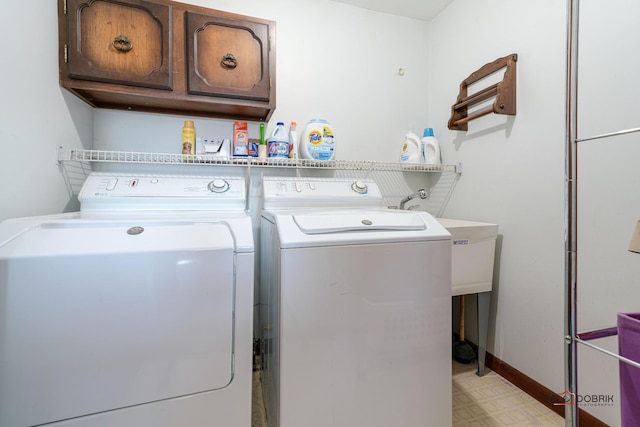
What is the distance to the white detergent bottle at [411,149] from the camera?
6.62 feet

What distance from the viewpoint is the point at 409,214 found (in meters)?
1.20

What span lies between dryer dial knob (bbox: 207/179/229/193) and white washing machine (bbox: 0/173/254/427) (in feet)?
1.74

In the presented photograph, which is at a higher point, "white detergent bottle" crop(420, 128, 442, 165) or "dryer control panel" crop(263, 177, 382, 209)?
"white detergent bottle" crop(420, 128, 442, 165)

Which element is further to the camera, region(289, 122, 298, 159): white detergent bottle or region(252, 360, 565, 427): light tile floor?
region(289, 122, 298, 159): white detergent bottle

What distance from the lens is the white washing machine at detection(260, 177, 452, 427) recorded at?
0.96 m

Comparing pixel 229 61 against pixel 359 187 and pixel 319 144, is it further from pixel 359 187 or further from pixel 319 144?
pixel 359 187

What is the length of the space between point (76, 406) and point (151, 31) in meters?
1.58

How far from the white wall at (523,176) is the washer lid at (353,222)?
2.56ft

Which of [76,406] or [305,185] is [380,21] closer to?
[305,185]

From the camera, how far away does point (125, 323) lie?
808 millimetres

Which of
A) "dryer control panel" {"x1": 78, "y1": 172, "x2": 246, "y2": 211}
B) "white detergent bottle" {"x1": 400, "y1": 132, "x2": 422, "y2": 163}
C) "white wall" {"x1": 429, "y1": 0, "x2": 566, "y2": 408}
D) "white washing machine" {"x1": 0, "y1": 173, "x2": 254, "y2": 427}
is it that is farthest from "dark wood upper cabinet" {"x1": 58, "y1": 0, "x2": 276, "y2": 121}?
"white wall" {"x1": 429, "y1": 0, "x2": 566, "y2": 408}

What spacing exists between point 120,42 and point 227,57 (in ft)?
1.62

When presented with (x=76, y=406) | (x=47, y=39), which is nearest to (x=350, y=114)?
(x=47, y=39)

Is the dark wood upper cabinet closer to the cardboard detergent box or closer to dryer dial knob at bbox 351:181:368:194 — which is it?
the cardboard detergent box
